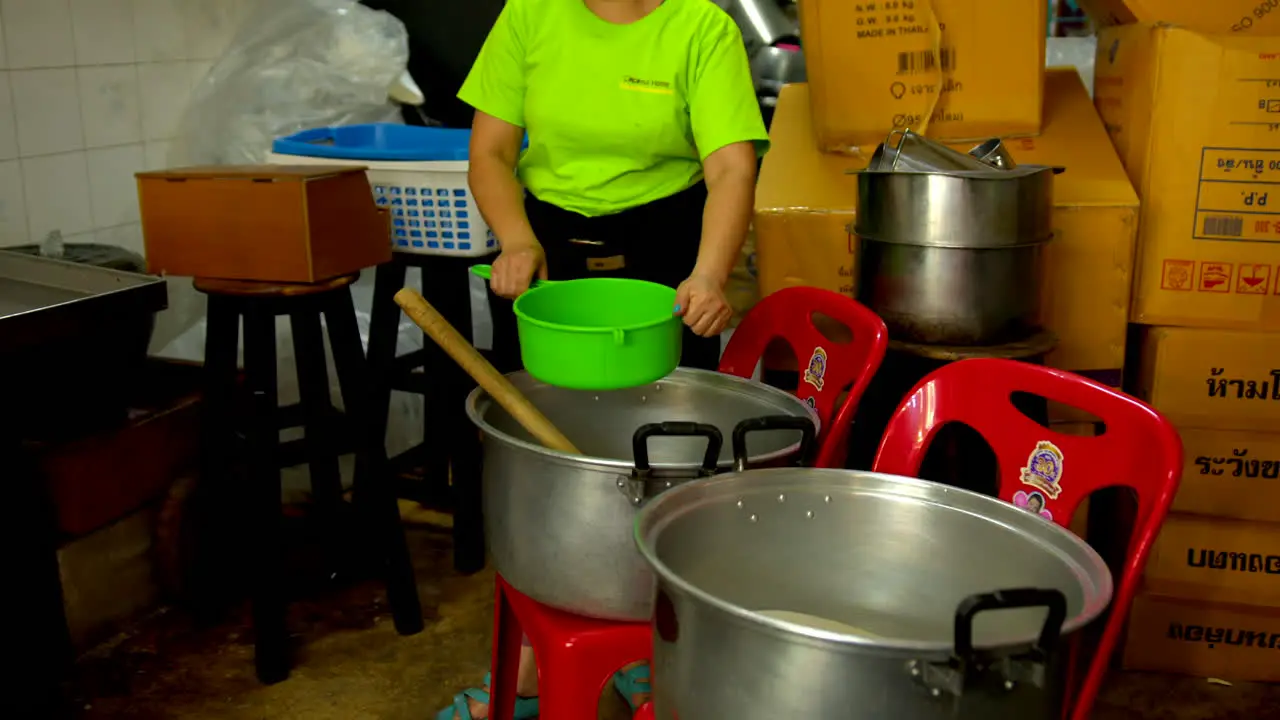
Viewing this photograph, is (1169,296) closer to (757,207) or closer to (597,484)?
(757,207)

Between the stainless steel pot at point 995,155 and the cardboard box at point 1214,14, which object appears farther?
the cardboard box at point 1214,14

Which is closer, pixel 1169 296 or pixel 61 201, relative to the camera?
pixel 1169 296

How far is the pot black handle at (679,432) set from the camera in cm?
113

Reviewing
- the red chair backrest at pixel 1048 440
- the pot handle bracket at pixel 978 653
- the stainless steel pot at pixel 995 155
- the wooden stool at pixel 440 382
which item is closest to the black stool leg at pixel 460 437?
the wooden stool at pixel 440 382

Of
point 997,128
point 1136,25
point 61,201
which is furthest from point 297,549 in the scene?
point 1136,25

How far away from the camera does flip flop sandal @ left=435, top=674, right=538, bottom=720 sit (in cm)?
191

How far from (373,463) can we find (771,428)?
3.98 feet

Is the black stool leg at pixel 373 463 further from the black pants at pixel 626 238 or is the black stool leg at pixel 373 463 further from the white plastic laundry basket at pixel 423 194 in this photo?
the black pants at pixel 626 238

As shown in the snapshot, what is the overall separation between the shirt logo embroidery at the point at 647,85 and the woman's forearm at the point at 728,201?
12cm

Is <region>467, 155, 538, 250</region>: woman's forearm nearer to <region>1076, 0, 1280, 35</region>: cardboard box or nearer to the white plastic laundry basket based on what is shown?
the white plastic laundry basket

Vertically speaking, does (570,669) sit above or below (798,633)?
below

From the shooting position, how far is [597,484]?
3.87 feet

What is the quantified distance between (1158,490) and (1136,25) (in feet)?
3.97

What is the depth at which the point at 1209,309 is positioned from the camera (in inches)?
78.5
